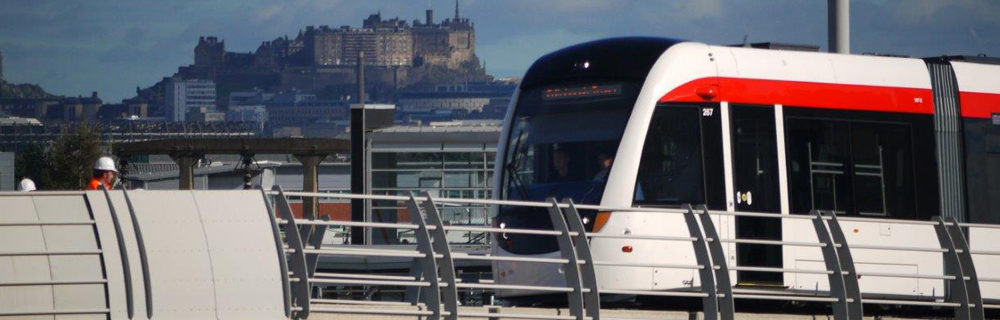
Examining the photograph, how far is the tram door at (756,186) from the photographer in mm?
17469

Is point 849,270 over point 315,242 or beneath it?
beneath

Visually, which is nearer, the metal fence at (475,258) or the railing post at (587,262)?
the metal fence at (475,258)

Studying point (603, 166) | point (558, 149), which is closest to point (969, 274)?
point (603, 166)

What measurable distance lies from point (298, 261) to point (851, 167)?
8.58 meters

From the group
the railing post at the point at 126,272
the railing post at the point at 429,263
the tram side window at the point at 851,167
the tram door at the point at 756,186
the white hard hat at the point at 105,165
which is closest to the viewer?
the railing post at the point at 126,272

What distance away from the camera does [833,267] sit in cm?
1410

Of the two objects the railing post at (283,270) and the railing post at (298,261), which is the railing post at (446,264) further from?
the railing post at (283,270)

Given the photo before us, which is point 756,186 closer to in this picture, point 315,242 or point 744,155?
point 744,155

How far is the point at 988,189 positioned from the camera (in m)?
19.4

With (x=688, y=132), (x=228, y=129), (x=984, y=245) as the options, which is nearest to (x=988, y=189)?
(x=984, y=245)

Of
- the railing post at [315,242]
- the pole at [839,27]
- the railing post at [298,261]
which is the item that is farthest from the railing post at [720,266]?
the pole at [839,27]

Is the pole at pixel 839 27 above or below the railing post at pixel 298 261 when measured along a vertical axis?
above

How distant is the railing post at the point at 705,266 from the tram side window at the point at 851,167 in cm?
468

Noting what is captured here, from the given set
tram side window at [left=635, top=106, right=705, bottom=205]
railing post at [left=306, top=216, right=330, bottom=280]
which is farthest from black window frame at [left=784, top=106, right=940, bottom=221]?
railing post at [left=306, top=216, right=330, bottom=280]
